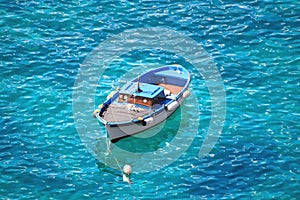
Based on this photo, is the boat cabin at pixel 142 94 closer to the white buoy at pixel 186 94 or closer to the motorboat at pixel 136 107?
the motorboat at pixel 136 107

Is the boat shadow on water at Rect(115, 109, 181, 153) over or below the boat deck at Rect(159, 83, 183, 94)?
below

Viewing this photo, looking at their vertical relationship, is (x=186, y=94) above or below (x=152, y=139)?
above

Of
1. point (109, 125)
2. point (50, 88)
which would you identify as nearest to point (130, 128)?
point (109, 125)

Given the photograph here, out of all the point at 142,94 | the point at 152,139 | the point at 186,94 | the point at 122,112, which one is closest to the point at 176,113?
the point at 186,94

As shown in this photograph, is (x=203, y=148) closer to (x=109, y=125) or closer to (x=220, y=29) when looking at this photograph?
(x=109, y=125)

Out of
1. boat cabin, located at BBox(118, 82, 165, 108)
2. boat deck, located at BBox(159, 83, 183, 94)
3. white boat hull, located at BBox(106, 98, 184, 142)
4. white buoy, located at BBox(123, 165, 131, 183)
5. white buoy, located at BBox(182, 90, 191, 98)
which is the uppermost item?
boat cabin, located at BBox(118, 82, 165, 108)

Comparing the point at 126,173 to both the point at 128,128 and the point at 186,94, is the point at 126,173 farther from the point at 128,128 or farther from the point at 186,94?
the point at 186,94

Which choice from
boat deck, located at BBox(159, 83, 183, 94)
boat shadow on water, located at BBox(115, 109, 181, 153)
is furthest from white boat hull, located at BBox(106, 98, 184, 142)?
boat deck, located at BBox(159, 83, 183, 94)

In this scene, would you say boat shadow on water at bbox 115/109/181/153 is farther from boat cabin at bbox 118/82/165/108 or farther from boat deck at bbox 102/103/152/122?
boat cabin at bbox 118/82/165/108

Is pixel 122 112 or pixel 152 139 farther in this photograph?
pixel 152 139
